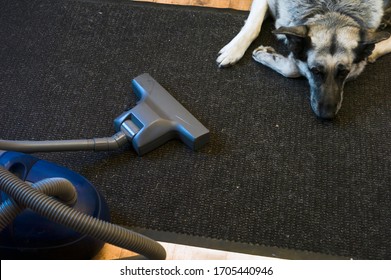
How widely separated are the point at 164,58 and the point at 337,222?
3.31 feet

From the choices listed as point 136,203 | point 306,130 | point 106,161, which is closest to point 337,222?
point 306,130

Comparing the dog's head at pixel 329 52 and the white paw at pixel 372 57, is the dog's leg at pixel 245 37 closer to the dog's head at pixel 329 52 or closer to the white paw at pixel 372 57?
the dog's head at pixel 329 52

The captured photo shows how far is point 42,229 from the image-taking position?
4.28ft

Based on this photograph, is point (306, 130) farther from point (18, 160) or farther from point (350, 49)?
point (18, 160)

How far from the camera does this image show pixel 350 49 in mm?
1860

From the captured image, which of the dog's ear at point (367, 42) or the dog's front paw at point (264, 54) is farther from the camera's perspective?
the dog's front paw at point (264, 54)

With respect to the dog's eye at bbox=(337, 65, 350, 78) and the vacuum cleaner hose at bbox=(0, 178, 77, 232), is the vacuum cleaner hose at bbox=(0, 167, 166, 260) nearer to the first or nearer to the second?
the vacuum cleaner hose at bbox=(0, 178, 77, 232)

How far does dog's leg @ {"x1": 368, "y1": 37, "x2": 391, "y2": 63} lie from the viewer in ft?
6.79

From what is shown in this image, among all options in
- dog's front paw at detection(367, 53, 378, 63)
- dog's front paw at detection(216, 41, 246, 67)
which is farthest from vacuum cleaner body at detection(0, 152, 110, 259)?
dog's front paw at detection(367, 53, 378, 63)

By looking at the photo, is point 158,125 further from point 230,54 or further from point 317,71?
point 317,71

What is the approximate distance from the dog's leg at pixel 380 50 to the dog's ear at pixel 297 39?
358 millimetres

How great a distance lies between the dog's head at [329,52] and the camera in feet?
6.06

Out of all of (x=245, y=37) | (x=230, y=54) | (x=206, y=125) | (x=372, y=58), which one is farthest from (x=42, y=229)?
(x=372, y=58)

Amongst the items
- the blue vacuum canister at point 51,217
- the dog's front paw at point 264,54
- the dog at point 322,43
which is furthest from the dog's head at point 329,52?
the blue vacuum canister at point 51,217
